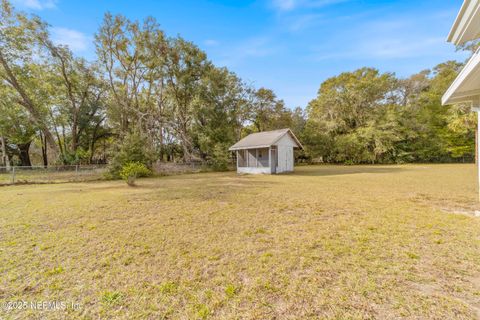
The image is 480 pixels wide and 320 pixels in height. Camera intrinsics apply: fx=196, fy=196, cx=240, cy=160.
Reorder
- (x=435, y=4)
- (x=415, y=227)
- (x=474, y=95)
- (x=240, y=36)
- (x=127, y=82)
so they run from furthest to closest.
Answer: (x=127, y=82), (x=240, y=36), (x=435, y=4), (x=474, y=95), (x=415, y=227)

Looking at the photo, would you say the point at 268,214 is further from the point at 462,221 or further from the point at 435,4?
the point at 435,4

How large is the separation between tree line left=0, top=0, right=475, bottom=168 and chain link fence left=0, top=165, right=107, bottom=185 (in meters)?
1.71

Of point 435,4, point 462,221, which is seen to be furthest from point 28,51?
point 462,221

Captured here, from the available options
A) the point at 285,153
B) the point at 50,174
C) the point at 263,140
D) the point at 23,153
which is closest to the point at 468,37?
the point at 263,140

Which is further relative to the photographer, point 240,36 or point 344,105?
point 344,105

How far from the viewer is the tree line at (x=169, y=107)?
17047 mm

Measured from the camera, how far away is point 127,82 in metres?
21.6

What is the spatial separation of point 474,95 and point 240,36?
12.8m

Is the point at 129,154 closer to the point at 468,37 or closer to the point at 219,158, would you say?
the point at 219,158

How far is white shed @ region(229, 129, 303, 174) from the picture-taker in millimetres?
15891

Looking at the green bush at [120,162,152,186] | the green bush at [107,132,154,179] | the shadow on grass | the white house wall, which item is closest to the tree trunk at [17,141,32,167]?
the green bush at [107,132,154,179]

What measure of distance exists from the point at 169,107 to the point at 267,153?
13.6 metres

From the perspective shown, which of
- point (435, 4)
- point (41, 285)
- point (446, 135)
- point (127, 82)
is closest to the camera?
point (41, 285)

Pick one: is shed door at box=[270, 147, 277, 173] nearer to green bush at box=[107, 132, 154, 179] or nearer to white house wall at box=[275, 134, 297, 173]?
white house wall at box=[275, 134, 297, 173]
